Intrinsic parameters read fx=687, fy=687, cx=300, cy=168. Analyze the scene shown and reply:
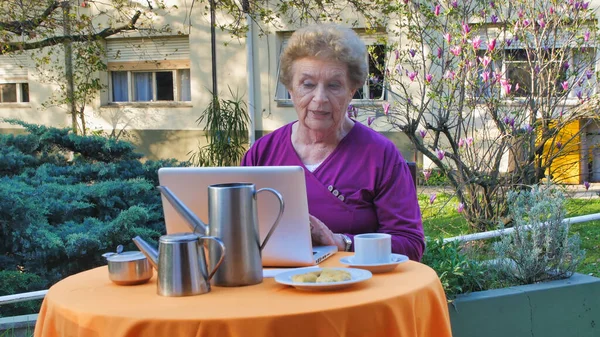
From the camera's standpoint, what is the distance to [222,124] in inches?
393

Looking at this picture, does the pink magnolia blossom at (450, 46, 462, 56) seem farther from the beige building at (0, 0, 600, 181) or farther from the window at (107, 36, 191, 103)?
the window at (107, 36, 191, 103)

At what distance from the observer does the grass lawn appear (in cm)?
544

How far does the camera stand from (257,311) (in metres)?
1.65

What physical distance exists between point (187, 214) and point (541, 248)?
2.30m

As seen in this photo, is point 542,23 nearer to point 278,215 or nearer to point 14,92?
point 278,215

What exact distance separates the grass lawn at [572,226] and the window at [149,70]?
7.58 m

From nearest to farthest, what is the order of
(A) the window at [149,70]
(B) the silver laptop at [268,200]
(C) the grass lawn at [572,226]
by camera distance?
(B) the silver laptop at [268,200] → (C) the grass lawn at [572,226] → (A) the window at [149,70]

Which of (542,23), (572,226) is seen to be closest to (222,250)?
(542,23)

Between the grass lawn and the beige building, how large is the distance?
475 centimetres

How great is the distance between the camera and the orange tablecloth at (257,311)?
5.31 feet

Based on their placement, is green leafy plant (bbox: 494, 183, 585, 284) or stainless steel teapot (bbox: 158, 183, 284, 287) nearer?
stainless steel teapot (bbox: 158, 183, 284, 287)

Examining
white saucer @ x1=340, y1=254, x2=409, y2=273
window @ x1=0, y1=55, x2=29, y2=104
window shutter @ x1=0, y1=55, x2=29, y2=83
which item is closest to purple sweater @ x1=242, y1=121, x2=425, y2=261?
white saucer @ x1=340, y1=254, x2=409, y2=273

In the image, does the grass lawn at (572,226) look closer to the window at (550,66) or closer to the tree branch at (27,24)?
the window at (550,66)

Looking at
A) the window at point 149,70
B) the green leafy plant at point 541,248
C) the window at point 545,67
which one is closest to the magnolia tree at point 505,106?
the window at point 545,67
